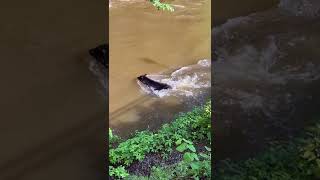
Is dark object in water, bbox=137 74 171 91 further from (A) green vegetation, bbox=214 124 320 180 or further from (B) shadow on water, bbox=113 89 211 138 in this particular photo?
(A) green vegetation, bbox=214 124 320 180

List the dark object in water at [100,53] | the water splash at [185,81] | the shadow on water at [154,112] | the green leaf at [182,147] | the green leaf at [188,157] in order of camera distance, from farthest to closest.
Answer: the water splash at [185,81]
the shadow on water at [154,112]
the green leaf at [182,147]
the green leaf at [188,157]
the dark object in water at [100,53]

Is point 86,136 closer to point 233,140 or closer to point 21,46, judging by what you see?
point 21,46

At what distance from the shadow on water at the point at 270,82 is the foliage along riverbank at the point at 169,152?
81cm

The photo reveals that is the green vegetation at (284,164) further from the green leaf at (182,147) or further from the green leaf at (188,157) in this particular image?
the green leaf at (182,147)

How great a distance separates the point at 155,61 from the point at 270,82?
350 centimetres

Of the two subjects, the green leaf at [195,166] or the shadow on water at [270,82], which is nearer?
the shadow on water at [270,82]

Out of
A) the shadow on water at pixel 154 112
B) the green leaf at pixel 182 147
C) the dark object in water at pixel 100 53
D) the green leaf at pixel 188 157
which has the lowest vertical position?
the shadow on water at pixel 154 112

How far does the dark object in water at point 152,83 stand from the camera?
5477mm

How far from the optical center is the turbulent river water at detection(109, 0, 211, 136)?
202 inches

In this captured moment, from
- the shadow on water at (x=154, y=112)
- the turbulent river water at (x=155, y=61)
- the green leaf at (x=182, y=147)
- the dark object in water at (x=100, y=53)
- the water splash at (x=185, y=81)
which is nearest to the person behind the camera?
the dark object in water at (x=100, y=53)

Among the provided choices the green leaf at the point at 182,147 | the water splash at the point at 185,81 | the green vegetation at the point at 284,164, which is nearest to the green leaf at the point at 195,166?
the green leaf at the point at 182,147

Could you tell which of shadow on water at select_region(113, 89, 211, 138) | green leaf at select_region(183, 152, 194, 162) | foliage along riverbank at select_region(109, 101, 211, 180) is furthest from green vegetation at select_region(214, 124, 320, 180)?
shadow on water at select_region(113, 89, 211, 138)

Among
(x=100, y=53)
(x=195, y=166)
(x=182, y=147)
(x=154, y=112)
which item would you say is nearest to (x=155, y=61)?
(x=154, y=112)

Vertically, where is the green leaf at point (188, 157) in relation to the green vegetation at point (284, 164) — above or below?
below
